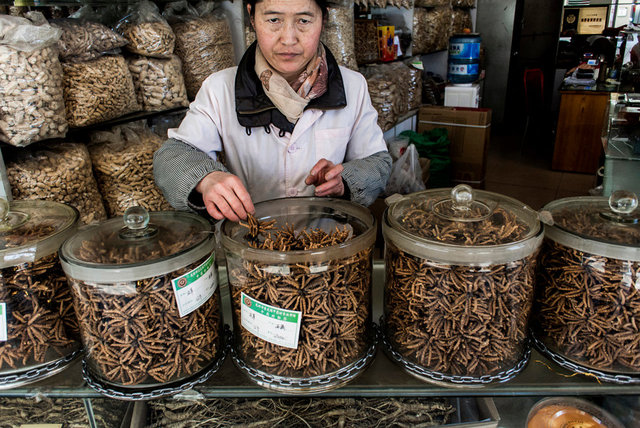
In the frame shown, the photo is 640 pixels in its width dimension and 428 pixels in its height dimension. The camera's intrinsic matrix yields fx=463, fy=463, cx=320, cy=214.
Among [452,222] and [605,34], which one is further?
[605,34]

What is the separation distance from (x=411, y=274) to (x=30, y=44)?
142cm

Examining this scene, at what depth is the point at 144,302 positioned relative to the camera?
25.4 inches

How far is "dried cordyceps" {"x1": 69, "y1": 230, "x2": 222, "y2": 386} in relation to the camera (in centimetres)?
65

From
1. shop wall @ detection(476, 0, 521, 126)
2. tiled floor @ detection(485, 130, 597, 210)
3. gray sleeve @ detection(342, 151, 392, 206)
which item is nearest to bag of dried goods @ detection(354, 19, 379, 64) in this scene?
tiled floor @ detection(485, 130, 597, 210)

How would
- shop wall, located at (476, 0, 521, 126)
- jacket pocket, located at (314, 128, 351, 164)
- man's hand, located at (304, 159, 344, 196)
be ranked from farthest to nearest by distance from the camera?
shop wall, located at (476, 0, 521, 126)
jacket pocket, located at (314, 128, 351, 164)
man's hand, located at (304, 159, 344, 196)

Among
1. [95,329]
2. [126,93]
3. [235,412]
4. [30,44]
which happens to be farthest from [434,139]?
[95,329]

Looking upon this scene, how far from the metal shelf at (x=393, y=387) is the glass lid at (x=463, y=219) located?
225 millimetres

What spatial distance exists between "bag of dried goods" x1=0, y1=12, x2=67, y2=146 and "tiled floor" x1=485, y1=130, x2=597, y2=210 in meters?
3.25

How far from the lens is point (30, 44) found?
1438 millimetres

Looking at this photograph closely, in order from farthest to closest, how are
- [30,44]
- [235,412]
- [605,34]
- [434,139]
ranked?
1. [605,34]
2. [434,139]
3. [30,44]
4. [235,412]

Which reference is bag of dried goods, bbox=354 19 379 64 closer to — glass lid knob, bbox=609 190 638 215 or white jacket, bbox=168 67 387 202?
white jacket, bbox=168 67 387 202

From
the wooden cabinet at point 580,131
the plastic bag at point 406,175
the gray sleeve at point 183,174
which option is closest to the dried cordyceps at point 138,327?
the gray sleeve at point 183,174

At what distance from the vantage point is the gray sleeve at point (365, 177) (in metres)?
1.01

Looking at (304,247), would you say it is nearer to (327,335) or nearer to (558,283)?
(327,335)
